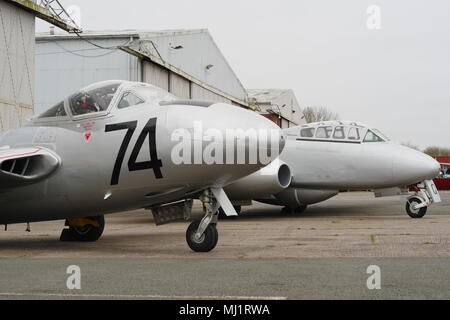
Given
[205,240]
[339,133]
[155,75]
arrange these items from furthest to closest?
[155,75] < [339,133] < [205,240]

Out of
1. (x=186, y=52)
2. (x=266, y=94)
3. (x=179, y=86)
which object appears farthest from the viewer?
(x=266, y=94)

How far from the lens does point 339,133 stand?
657 inches

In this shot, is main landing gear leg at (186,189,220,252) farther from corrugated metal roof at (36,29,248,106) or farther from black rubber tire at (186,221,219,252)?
corrugated metal roof at (36,29,248,106)

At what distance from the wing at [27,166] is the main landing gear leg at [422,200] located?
32.1ft

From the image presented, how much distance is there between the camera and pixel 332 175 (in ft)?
54.1

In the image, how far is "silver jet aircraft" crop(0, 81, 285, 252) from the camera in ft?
26.7

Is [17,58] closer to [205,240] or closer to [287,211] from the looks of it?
[287,211]

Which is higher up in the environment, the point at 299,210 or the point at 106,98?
the point at 106,98

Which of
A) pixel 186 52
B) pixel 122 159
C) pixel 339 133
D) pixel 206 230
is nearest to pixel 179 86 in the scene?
pixel 186 52

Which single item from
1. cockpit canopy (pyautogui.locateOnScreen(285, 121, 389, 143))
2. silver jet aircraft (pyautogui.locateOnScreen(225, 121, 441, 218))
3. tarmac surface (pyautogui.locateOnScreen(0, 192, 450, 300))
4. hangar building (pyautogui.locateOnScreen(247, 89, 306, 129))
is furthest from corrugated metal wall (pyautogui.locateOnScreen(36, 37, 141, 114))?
hangar building (pyautogui.locateOnScreen(247, 89, 306, 129))

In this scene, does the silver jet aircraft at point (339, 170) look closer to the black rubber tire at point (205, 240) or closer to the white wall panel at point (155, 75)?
the black rubber tire at point (205, 240)

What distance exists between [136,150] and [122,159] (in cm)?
29
